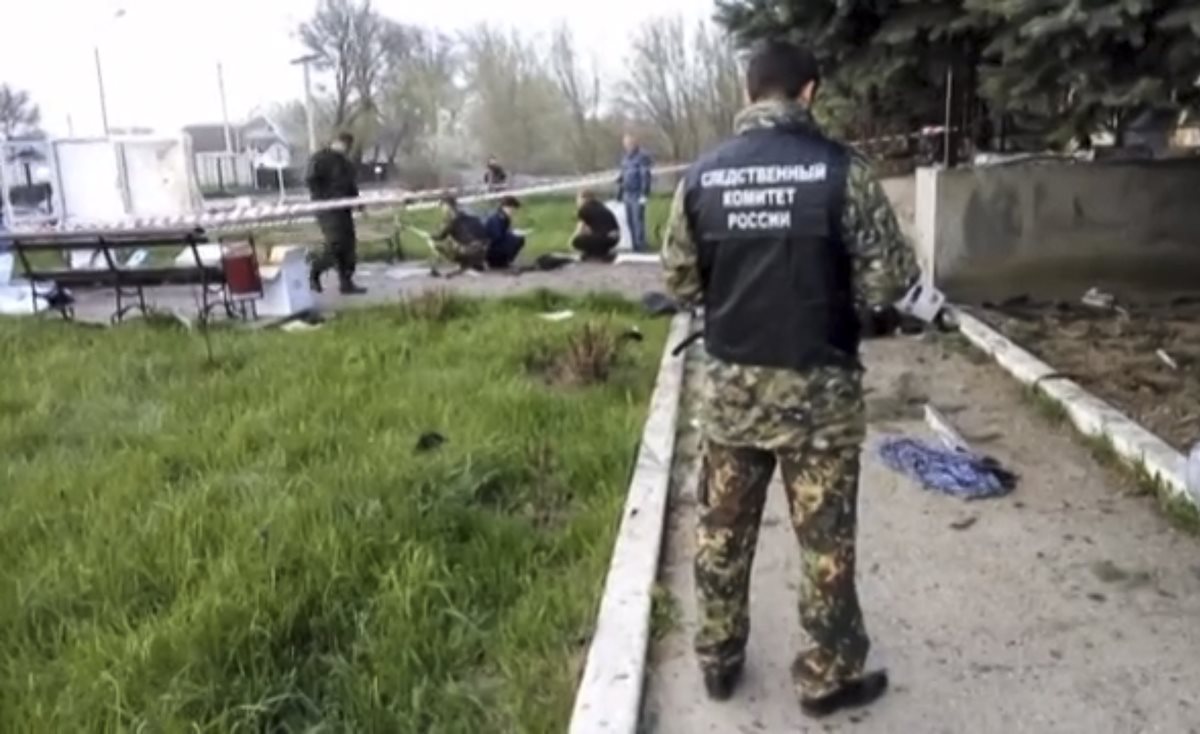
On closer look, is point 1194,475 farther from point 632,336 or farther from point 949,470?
point 632,336

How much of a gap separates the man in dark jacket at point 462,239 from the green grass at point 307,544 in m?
6.62

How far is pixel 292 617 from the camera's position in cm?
364

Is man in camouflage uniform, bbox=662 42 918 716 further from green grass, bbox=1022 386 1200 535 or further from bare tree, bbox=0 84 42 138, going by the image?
bare tree, bbox=0 84 42 138

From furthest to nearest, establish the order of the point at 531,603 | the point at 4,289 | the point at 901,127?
the point at 901,127 → the point at 4,289 → the point at 531,603

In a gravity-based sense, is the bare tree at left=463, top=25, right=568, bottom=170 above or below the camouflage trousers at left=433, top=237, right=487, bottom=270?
above

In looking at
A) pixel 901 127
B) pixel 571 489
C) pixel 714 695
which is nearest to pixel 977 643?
pixel 714 695

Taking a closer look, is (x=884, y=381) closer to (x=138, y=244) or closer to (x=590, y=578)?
(x=590, y=578)

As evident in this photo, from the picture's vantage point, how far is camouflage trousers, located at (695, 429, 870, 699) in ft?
9.73

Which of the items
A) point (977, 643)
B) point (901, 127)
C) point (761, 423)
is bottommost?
point (977, 643)

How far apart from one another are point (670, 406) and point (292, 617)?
115 inches

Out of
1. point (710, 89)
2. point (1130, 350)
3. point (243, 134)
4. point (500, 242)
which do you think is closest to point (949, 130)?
point (1130, 350)

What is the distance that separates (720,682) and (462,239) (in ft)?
36.4

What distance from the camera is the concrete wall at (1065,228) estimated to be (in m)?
9.03

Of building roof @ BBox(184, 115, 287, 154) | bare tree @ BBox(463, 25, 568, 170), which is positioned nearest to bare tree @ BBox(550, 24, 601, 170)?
bare tree @ BBox(463, 25, 568, 170)
